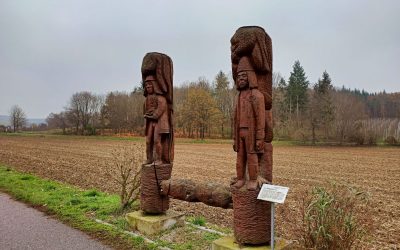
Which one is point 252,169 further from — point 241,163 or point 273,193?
point 273,193

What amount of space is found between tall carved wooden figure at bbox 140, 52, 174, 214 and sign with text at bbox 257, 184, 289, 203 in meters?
2.82

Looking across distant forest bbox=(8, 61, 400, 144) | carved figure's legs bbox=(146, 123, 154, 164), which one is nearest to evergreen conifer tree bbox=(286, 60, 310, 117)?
distant forest bbox=(8, 61, 400, 144)

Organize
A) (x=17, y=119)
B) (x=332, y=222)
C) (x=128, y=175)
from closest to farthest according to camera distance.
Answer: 1. (x=332, y=222)
2. (x=128, y=175)
3. (x=17, y=119)

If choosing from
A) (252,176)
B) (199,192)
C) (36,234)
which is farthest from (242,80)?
(36,234)

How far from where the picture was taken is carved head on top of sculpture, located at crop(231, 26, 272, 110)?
4758 millimetres

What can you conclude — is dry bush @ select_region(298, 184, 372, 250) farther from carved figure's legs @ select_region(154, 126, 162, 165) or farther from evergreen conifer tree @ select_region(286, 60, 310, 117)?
evergreen conifer tree @ select_region(286, 60, 310, 117)

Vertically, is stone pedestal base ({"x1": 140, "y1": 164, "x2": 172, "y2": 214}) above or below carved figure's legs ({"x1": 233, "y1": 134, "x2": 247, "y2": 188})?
below

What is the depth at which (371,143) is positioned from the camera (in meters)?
48.5

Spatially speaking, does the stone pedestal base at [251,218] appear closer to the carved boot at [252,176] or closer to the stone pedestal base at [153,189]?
the carved boot at [252,176]

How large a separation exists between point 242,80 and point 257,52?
43 centimetres

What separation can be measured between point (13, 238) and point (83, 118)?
3145 inches

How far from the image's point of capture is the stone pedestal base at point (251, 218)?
4.62m

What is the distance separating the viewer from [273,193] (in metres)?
4.20

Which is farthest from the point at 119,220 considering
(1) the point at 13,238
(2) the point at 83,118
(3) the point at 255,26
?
(2) the point at 83,118
